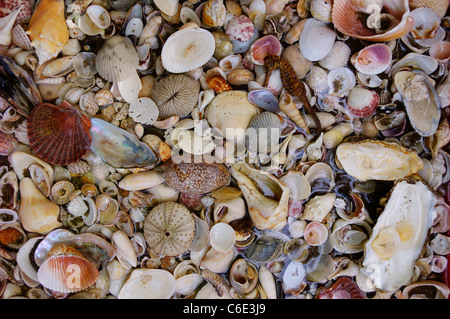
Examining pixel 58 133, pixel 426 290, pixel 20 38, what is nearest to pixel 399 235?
pixel 426 290

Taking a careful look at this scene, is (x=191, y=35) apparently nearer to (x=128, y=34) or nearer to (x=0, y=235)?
(x=128, y=34)

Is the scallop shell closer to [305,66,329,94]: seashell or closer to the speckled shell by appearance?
[305,66,329,94]: seashell

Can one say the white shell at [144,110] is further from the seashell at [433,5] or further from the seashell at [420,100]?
the seashell at [433,5]

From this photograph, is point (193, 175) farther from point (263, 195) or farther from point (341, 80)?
point (341, 80)

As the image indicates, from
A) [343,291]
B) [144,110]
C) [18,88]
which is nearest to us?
[18,88]

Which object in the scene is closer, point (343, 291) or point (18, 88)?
point (18, 88)

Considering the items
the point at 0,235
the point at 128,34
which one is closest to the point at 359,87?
the point at 128,34

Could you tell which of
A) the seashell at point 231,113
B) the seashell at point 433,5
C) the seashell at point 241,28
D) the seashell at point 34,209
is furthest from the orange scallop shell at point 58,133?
the seashell at point 433,5
